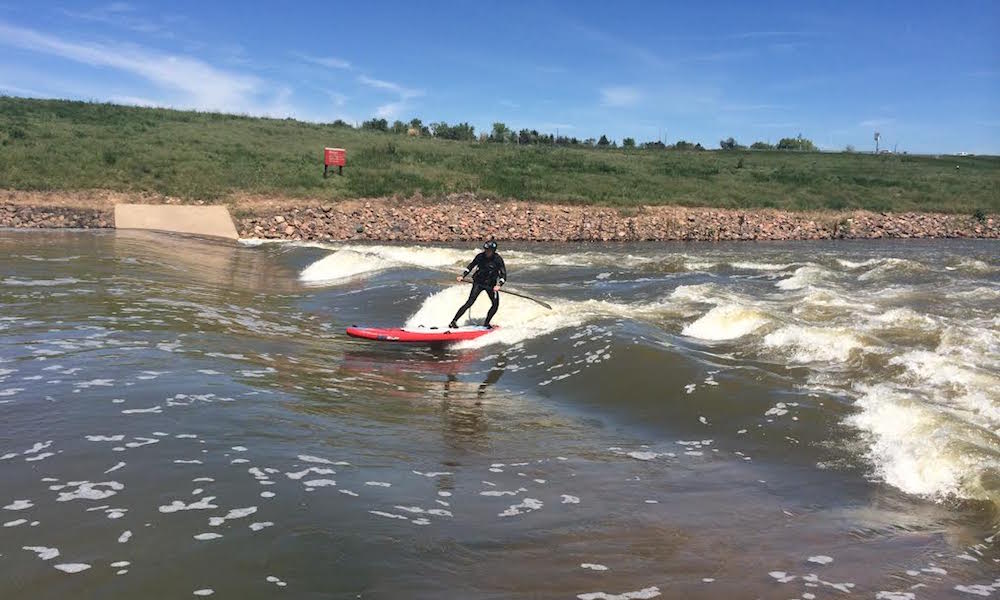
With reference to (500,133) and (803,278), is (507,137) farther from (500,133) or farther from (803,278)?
(803,278)

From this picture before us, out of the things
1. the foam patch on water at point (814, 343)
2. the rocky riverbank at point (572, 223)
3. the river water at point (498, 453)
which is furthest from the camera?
the rocky riverbank at point (572, 223)

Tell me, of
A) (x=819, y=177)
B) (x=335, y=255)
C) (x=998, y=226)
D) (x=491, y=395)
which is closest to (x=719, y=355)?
(x=491, y=395)

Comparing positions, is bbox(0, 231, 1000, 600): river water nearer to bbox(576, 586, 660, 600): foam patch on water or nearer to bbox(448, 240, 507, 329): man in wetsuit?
bbox(576, 586, 660, 600): foam patch on water

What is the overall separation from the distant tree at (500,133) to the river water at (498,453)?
7460cm

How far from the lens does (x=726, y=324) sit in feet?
45.8

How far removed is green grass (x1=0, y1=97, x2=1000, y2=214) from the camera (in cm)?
4066

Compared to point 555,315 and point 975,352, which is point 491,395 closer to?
point 555,315

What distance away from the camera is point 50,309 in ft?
43.0

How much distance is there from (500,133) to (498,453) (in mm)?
85754

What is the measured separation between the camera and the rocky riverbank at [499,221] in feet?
118

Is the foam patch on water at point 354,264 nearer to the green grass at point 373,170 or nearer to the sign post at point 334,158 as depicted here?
the green grass at point 373,170

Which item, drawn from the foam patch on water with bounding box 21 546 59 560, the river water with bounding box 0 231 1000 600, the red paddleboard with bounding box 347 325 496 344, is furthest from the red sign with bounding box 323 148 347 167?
the foam patch on water with bounding box 21 546 59 560

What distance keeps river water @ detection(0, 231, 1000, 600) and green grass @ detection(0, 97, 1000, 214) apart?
27445 millimetres

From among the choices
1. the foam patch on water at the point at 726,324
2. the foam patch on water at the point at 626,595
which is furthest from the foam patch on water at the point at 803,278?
the foam patch on water at the point at 626,595
